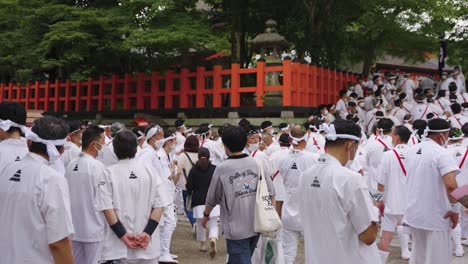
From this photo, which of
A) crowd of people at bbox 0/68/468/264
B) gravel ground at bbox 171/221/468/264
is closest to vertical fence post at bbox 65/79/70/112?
gravel ground at bbox 171/221/468/264

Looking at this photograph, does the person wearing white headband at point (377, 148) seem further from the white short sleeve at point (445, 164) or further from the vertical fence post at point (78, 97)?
the vertical fence post at point (78, 97)

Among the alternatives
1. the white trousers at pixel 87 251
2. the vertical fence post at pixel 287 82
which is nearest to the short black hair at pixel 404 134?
the white trousers at pixel 87 251

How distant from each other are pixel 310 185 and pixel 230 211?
59.3 inches

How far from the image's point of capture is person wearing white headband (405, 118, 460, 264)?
17.7 ft

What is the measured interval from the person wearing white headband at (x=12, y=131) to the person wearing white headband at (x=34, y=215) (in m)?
1.00

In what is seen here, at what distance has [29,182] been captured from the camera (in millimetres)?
3346

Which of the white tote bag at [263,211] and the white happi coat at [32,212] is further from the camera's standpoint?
the white tote bag at [263,211]

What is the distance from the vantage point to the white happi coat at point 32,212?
331 centimetres

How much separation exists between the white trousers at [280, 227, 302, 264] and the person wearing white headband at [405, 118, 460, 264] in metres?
1.77

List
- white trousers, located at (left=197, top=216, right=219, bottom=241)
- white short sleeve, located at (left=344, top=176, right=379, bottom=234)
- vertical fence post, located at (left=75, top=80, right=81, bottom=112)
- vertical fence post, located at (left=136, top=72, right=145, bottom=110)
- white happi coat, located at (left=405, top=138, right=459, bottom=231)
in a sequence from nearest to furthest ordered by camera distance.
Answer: white short sleeve, located at (left=344, top=176, right=379, bottom=234)
white happi coat, located at (left=405, top=138, right=459, bottom=231)
white trousers, located at (left=197, top=216, right=219, bottom=241)
vertical fence post, located at (left=136, top=72, right=145, bottom=110)
vertical fence post, located at (left=75, top=80, right=81, bottom=112)

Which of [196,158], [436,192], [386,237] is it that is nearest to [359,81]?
[196,158]

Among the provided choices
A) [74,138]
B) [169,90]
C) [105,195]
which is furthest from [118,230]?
[169,90]

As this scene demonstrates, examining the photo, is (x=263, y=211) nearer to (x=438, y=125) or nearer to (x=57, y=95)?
(x=438, y=125)

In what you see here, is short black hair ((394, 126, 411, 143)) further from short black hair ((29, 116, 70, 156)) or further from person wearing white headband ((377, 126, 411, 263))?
short black hair ((29, 116, 70, 156))
